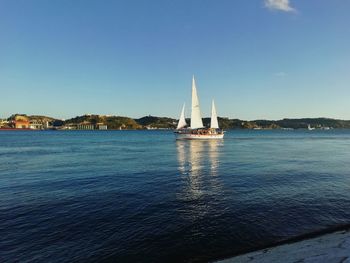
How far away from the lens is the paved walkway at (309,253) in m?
11.0

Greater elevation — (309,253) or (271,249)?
(309,253)

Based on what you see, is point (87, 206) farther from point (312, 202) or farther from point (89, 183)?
point (312, 202)

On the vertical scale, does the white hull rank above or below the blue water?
above

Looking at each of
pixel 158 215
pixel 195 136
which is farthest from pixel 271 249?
pixel 195 136

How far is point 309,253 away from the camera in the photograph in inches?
468

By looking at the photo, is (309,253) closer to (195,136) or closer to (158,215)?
(158,215)

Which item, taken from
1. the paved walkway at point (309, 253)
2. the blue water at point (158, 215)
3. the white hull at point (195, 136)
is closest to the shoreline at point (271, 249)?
the paved walkway at point (309, 253)

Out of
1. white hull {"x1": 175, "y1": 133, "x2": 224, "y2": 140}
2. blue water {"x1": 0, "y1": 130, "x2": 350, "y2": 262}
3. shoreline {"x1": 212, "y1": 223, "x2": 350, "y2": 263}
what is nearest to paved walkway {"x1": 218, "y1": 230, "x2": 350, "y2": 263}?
shoreline {"x1": 212, "y1": 223, "x2": 350, "y2": 263}

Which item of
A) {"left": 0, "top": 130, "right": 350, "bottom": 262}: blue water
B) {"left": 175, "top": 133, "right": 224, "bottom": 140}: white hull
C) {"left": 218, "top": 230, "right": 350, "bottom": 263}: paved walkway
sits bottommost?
{"left": 0, "top": 130, "right": 350, "bottom": 262}: blue water

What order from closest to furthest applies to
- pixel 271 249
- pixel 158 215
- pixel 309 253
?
pixel 309 253 < pixel 271 249 < pixel 158 215

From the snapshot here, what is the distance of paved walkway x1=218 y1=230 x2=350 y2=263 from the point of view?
11.0 metres

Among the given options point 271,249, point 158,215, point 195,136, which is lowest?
point 158,215

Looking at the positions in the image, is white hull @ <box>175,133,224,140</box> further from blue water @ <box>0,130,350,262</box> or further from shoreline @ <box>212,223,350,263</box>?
shoreline @ <box>212,223,350,263</box>

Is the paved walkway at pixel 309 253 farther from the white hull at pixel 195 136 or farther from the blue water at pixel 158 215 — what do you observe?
the white hull at pixel 195 136
